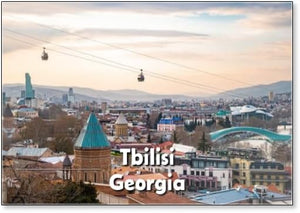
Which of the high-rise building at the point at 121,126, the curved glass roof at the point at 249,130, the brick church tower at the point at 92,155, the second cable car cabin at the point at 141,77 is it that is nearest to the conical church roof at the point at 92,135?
the brick church tower at the point at 92,155

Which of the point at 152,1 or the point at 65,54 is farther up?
the point at 152,1

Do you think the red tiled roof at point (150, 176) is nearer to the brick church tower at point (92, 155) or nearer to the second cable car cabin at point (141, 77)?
the brick church tower at point (92, 155)

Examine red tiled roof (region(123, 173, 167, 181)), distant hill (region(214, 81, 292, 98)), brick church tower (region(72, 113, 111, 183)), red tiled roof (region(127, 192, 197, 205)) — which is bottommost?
red tiled roof (region(127, 192, 197, 205))

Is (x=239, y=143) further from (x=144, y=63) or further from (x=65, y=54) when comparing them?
(x=65, y=54)

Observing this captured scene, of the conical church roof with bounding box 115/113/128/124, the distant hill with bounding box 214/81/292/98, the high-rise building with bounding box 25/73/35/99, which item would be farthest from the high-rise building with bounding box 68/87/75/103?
the distant hill with bounding box 214/81/292/98

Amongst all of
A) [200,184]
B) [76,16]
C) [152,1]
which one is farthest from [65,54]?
[200,184]

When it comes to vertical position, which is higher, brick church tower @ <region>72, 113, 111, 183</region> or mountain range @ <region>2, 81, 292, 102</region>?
mountain range @ <region>2, 81, 292, 102</region>

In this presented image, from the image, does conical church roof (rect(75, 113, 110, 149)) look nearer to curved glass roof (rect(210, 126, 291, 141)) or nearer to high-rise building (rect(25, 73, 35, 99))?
high-rise building (rect(25, 73, 35, 99))
